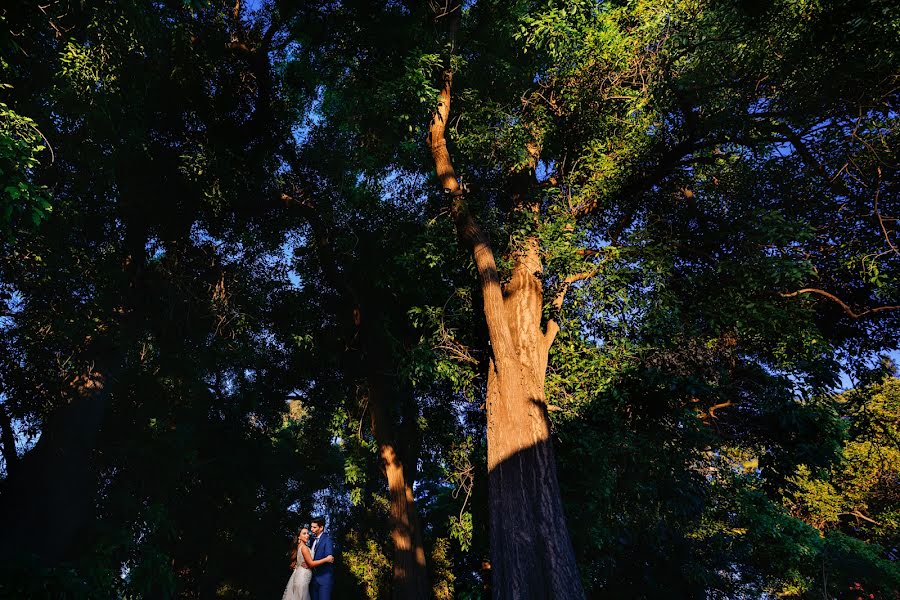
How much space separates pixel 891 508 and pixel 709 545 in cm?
1172

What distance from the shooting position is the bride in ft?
25.9

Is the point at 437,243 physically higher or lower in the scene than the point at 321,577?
higher

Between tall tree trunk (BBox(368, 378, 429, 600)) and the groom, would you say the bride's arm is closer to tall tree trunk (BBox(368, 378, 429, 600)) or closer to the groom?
the groom

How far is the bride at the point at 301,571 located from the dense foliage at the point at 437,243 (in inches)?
103

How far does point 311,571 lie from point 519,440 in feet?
14.6

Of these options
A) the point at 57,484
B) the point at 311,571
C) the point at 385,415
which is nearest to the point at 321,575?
the point at 311,571

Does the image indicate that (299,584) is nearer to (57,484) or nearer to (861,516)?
(57,484)

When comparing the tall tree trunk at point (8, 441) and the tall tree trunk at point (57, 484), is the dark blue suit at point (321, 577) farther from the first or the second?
the tall tree trunk at point (8, 441)

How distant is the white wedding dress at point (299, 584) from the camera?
7.87 metres

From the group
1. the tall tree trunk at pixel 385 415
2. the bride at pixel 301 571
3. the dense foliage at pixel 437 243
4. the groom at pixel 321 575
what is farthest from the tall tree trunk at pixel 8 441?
the tall tree trunk at pixel 385 415

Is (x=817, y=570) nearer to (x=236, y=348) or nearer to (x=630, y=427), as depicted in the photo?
(x=630, y=427)

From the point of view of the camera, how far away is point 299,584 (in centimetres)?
793

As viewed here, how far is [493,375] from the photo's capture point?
307 inches

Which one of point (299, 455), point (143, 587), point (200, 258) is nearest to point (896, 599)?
point (299, 455)
